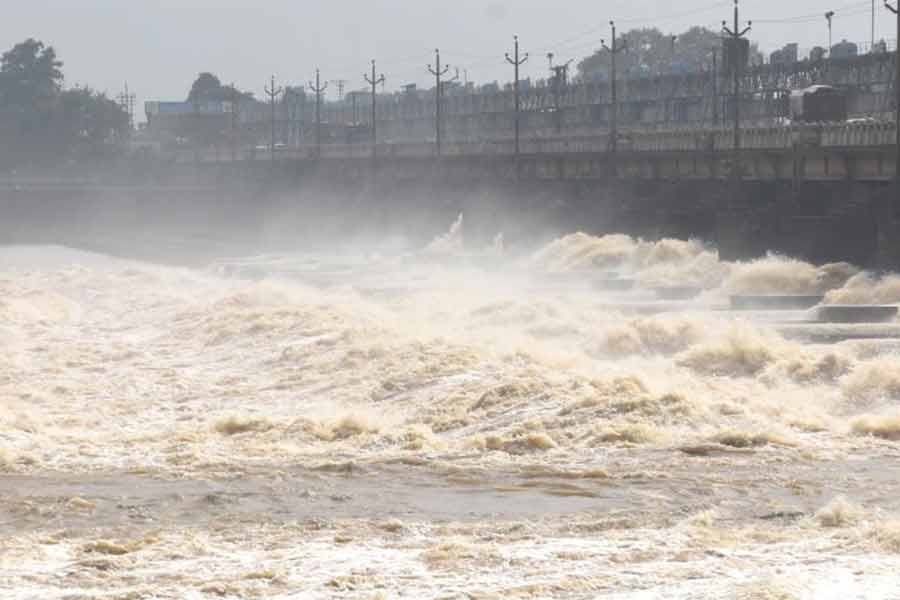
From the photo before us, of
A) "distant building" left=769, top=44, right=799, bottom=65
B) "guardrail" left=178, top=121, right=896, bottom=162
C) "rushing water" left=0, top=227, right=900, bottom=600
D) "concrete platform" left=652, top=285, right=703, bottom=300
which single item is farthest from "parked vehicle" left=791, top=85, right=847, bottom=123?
"distant building" left=769, top=44, right=799, bottom=65

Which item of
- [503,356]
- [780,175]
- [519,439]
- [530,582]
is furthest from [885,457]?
[780,175]

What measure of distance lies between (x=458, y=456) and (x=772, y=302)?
78.1 feet

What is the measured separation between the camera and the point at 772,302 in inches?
1834

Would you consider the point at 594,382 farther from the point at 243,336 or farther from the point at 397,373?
the point at 243,336

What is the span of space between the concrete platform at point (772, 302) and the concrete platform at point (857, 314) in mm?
3260

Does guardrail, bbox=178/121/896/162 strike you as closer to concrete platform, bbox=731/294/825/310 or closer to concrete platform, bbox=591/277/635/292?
concrete platform, bbox=591/277/635/292

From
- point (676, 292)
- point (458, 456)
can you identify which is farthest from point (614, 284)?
point (458, 456)

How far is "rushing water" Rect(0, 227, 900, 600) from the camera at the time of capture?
1788cm

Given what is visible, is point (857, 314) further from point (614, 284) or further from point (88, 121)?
point (88, 121)

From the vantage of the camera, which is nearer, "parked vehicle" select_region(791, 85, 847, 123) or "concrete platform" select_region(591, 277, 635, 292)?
"concrete platform" select_region(591, 277, 635, 292)

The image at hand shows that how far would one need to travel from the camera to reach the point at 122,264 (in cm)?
9050

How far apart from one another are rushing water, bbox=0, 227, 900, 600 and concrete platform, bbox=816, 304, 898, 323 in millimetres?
965

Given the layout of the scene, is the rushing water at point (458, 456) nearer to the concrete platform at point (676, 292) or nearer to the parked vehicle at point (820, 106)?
the concrete platform at point (676, 292)

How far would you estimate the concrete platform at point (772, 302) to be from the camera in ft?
151
